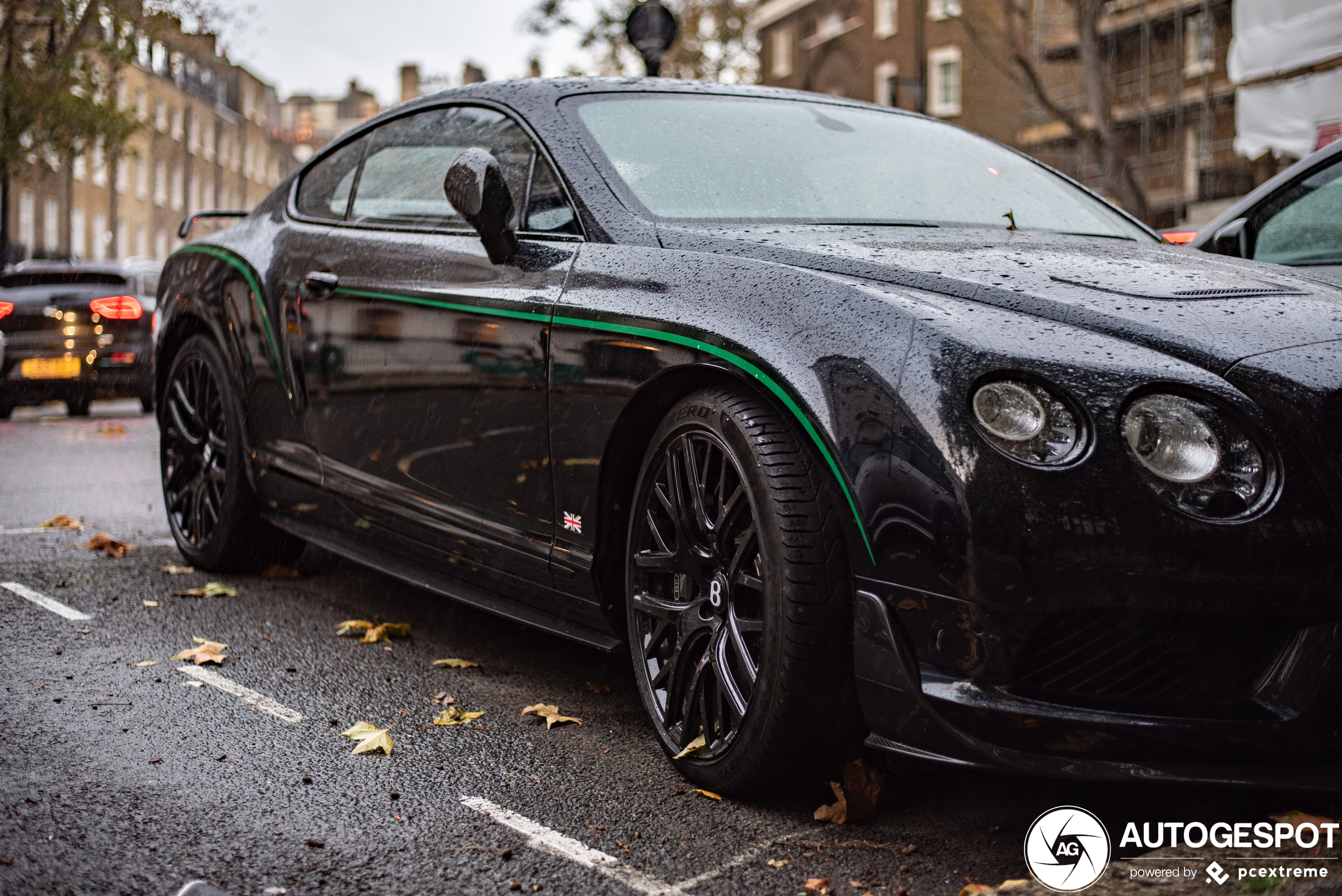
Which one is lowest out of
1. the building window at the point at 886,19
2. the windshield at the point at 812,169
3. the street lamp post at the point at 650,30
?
the windshield at the point at 812,169

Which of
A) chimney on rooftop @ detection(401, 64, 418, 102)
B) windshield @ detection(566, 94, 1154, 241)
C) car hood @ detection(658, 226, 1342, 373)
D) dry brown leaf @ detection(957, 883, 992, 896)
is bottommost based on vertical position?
dry brown leaf @ detection(957, 883, 992, 896)

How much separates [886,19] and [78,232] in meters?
28.4

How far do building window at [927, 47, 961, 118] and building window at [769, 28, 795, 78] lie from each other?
8.78 meters

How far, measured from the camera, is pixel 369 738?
3191 mm

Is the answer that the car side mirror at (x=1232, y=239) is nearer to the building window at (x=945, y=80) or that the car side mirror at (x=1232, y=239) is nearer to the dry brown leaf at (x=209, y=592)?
the dry brown leaf at (x=209, y=592)

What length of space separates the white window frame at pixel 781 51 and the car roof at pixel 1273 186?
1716 inches

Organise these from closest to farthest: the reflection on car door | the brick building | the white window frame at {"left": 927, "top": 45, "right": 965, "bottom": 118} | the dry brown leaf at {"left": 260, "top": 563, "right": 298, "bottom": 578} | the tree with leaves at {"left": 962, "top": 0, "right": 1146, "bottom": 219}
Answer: the reflection on car door
the dry brown leaf at {"left": 260, "top": 563, "right": 298, "bottom": 578}
the tree with leaves at {"left": 962, "top": 0, "right": 1146, "bottom": 219}
the white window frame at {"left": 927, "top": 45, "right": 965, "bottom": 118}
the brick building

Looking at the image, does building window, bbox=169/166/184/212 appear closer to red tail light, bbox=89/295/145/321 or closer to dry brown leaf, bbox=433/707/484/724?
red tail light, bbox=89/295/145/321

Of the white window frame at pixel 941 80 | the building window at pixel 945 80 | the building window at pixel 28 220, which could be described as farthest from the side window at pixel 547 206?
the building window at pixel 28 220

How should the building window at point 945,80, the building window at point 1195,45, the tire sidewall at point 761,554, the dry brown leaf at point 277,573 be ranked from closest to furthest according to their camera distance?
the tire sidewall at point 761,554, the dry brown leaf at point 277,573, the building window at point 1195,45, the building window at point 945,80

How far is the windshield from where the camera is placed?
3.39 metres

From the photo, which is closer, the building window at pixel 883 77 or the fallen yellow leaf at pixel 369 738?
the fallen yellow leaf at pixel 369 738

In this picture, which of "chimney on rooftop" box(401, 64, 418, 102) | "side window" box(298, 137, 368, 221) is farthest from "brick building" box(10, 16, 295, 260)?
"side window" box(298, 137, 368, 221)

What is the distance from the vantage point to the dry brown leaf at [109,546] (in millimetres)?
5555
